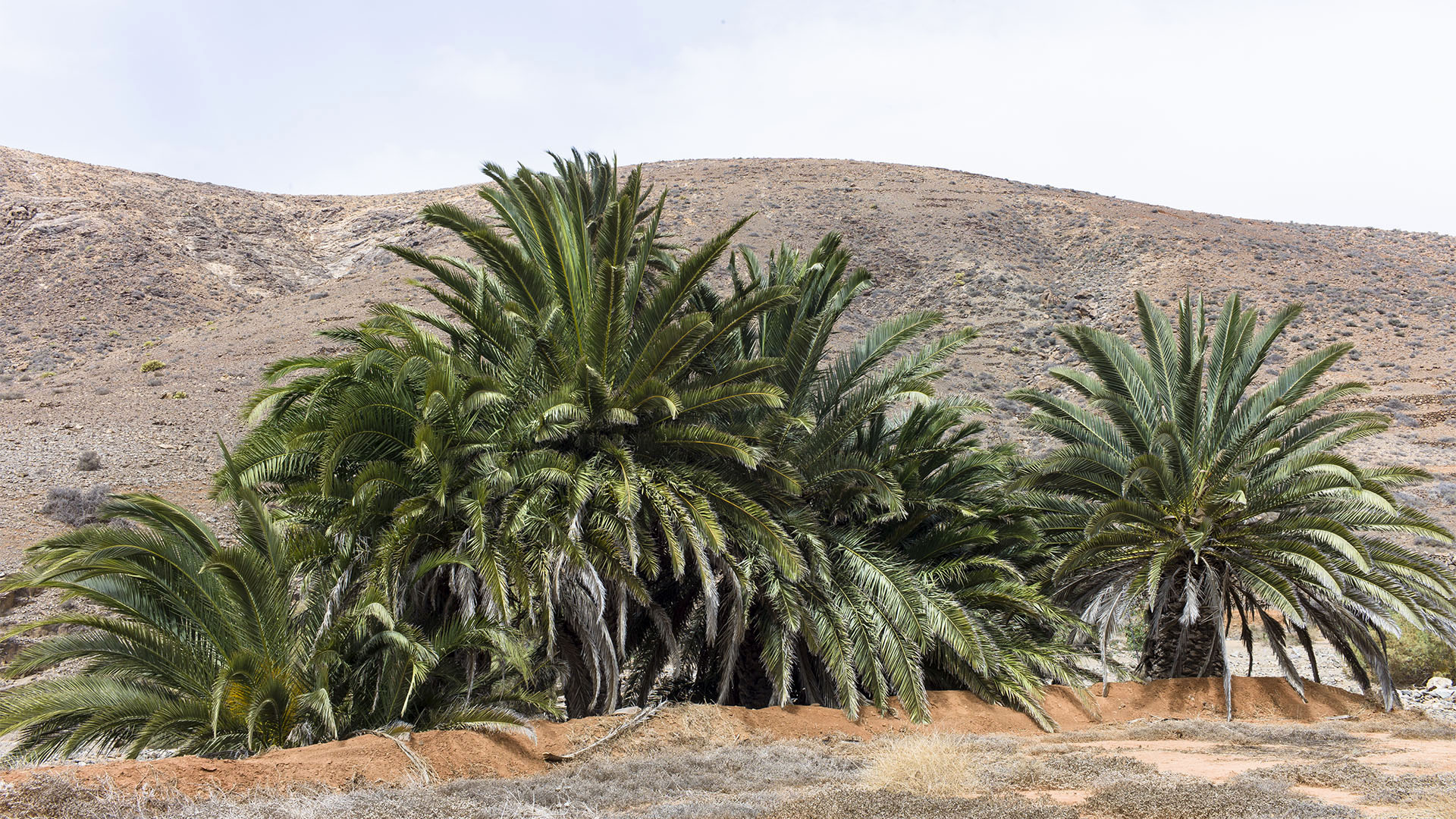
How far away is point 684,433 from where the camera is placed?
1207 centimetres

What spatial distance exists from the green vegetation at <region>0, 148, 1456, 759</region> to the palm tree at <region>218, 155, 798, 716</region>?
4 cm

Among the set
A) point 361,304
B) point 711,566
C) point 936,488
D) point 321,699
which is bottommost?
point 321,699

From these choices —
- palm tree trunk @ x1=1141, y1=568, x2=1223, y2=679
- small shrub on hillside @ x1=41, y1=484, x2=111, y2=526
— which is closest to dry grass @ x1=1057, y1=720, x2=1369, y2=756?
palm tree trunk @ x1=1141, y1=568, x2=1223, y2=679

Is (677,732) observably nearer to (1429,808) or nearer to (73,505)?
(1429,808)

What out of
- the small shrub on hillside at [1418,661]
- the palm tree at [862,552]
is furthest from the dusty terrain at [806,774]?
the small shrub on hillside at [1418,661]

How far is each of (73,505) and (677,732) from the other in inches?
783

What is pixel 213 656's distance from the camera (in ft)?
33.7

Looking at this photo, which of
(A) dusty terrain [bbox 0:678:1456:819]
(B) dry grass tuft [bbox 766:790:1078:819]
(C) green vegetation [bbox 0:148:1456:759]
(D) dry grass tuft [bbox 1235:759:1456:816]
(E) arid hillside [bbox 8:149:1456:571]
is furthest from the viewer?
(E) arid hillside [bbox 8:149:1456:571]

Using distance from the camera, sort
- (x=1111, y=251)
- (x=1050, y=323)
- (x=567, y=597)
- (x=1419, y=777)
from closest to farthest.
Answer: (x=1419, y=777), (x=567, y=597), (x=1050, y=323), (x=1111, y=251)

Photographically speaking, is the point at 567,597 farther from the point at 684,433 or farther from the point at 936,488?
the point at 936,488

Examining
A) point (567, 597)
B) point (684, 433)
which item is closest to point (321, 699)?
point (567, 597)

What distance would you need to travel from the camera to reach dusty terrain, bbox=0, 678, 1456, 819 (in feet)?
22.7

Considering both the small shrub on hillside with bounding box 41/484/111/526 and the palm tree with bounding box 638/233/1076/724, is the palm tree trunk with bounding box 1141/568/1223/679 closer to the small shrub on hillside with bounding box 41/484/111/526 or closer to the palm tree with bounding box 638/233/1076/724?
the palm tree with bounding box 638/233/1076/724

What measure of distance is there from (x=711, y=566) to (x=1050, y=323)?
34.4 metres
